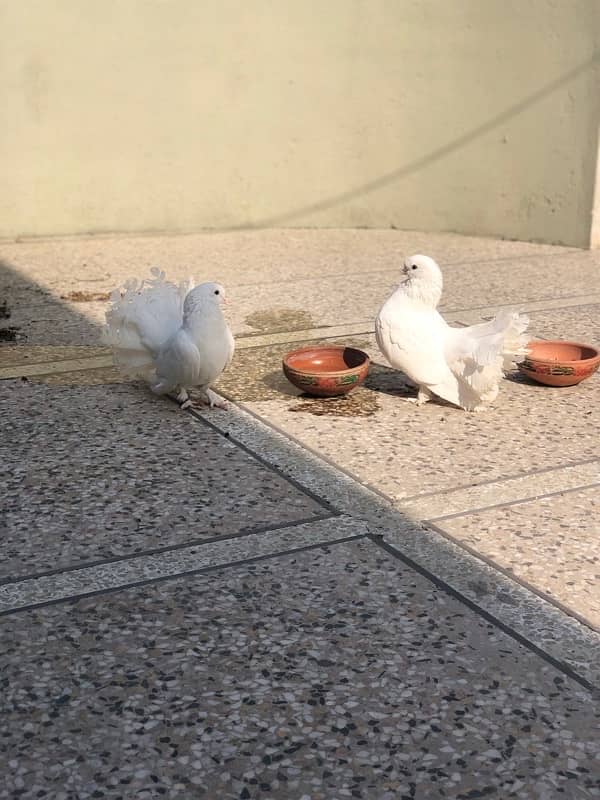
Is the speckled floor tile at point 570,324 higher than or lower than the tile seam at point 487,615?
higher

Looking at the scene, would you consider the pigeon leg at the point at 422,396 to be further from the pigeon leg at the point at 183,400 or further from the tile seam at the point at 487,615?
the tile seam at the point at 487,615

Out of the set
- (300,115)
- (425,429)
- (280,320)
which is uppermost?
(300,115)

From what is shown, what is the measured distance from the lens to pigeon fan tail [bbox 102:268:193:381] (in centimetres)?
430

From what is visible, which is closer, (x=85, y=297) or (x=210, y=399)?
(x=210, y=399)

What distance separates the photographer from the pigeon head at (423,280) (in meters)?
4.24

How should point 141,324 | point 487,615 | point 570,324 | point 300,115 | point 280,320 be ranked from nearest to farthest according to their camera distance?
point 487,615 < point 141,324 < point 570,324 < point 280,320 < point 300,115

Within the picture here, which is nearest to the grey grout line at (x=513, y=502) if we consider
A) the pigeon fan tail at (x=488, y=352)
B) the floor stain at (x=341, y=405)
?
the pigeon fan tail at (x=488, y=352)

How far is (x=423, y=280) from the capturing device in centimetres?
424

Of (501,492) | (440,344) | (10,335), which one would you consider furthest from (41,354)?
(501,492)

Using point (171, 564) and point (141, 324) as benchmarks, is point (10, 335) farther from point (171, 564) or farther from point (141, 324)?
point (171, 564)

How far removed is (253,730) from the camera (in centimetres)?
227

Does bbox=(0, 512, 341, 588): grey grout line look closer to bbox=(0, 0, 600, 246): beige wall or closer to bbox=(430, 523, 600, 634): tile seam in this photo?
bbox=(430, 523, 600, 634): tile seam

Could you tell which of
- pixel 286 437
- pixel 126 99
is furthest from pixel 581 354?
pixel 126 99

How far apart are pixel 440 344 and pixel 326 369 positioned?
0.57 metres
